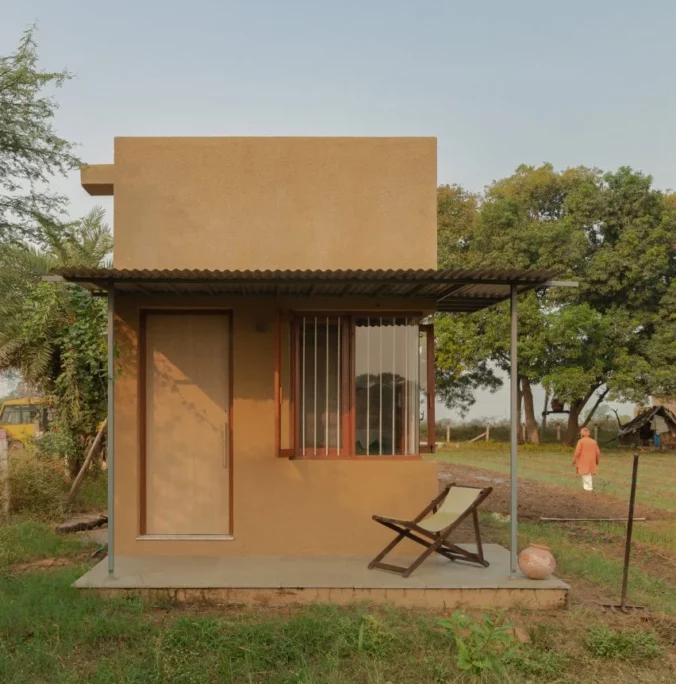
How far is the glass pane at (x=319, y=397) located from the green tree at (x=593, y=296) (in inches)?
689

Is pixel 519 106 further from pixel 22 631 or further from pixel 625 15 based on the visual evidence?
pixel 22 631

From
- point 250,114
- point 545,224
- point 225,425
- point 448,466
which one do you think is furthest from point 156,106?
point 545,224

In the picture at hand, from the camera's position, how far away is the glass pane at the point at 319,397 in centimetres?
747

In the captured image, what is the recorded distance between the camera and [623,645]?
514cm

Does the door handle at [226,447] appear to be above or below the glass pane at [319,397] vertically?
below

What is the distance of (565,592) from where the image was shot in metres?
6.17

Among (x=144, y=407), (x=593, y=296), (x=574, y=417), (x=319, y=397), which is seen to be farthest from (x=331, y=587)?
(x=593, y=296)

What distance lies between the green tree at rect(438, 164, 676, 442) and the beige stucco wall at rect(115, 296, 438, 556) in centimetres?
1752

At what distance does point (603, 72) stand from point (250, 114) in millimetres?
5633

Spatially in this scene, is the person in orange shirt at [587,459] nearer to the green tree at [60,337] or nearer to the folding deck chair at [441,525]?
the folding deck chair at [441,525]

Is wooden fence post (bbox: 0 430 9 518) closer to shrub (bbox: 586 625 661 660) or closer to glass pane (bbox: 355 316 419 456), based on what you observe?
glass pane (bbox: 355 316 419 456)

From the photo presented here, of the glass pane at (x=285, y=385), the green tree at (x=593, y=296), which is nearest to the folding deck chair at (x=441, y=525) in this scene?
the glass pane at (x=285, y=385)

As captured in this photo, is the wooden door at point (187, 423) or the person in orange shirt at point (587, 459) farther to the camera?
the person in orange shirt at point (587, 459)

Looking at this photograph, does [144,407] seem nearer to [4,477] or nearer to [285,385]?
[285,385]
